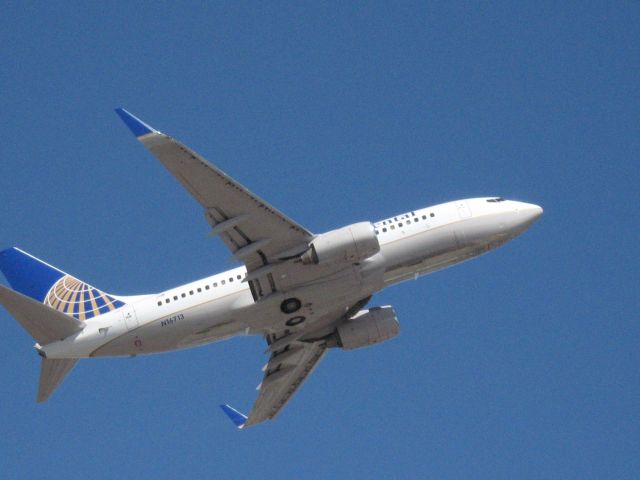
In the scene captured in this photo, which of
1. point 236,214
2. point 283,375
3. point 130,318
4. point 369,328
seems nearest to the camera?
point 236,214

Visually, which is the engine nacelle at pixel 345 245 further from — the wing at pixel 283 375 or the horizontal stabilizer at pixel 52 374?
the horizontal stabilizer at pixel 52 374

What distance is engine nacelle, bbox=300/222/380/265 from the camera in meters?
47.3

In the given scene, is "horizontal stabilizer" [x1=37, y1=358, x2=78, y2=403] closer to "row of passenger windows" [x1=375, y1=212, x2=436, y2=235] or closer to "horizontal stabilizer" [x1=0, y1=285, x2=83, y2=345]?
"horizontal stabilizer" [x1=0, y1=285, x2=83, y2=345]

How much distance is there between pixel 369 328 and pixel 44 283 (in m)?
16.6

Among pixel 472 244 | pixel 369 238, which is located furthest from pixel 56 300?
pixel 472 244

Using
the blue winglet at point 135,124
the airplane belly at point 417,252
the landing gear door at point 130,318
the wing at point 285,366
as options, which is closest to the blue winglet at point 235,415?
the wing at point 285,366

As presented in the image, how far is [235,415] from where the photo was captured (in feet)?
192

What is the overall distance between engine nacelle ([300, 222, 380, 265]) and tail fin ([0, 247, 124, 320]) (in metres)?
10.9

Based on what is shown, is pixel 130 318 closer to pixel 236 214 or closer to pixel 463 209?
pixel 236 214

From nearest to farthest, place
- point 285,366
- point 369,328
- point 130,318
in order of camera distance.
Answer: point 130,318, point 369,328, point 285,366

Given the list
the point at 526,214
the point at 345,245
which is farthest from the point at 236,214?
the point at 526,214

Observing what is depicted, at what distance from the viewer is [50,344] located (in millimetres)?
49062

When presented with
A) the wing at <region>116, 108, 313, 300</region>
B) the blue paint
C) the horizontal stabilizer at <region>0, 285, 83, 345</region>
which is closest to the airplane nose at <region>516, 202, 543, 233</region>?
the wing at <region>116, 108, 313, 300</region>

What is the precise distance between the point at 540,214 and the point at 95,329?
75.4 feet
